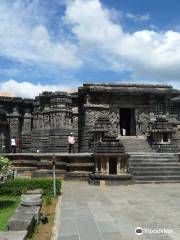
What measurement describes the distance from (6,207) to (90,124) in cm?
1680

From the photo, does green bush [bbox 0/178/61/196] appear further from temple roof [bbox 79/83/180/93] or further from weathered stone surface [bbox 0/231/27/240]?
temple roof [bbox 79/83/180/93]

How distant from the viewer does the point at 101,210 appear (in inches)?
413

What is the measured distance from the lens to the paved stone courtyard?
7822 millimetres

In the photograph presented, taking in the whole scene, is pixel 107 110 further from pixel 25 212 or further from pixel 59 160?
pixel 25 212

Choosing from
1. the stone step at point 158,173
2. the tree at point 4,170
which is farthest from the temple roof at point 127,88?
the tree at point 4,170

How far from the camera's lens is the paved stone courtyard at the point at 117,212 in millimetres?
7822

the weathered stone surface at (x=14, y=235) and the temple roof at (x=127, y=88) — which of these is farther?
the temple roof at (x=127, y=88)

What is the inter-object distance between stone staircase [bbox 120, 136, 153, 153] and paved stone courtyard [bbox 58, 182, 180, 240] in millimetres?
9175

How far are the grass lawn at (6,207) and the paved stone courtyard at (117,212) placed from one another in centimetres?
130

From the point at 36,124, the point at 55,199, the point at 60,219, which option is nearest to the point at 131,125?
the point at 36,124

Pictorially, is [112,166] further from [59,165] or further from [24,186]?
[24,186]

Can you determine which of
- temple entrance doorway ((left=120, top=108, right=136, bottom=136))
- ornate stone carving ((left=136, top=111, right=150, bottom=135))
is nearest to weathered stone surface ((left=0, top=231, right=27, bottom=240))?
ornate stone carving ((left=136, top=111, right=150, bottom=135))

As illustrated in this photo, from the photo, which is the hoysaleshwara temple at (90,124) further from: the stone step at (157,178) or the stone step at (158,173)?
the stone step at (157,178)

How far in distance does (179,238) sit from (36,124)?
23488 mm
